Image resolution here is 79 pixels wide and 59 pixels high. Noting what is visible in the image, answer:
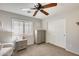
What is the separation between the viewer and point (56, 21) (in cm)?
137

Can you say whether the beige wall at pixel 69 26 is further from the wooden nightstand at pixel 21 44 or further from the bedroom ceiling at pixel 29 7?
the wooden nightstand at pixel 21 44

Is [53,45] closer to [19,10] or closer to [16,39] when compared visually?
[16,39]

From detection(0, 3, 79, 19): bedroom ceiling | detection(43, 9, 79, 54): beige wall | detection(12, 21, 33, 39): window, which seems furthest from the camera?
detection(43, 9, 79, 54): beige wall

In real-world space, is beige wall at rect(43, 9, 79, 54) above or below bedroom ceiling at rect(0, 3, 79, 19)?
below

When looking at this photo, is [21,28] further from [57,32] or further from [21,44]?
[57,32]

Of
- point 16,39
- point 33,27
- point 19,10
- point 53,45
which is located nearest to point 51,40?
point 53,45

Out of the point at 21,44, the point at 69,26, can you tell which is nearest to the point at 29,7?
the point at 21,44

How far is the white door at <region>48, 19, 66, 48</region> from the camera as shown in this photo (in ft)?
4.39

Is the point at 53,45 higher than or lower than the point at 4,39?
lower

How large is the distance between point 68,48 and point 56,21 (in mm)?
599

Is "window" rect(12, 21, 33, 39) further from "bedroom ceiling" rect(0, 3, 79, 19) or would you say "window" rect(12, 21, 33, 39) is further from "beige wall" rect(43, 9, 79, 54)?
"beige wall" rect(43, 9, 79, 54)

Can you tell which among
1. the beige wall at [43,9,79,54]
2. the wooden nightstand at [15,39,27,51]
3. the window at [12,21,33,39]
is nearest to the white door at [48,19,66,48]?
the beige wall at [43,9,79,54]

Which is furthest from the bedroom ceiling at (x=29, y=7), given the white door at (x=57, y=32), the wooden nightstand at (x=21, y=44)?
the wooden nightstand at (x=21, y=44)

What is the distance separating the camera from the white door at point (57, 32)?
134 centimetres
